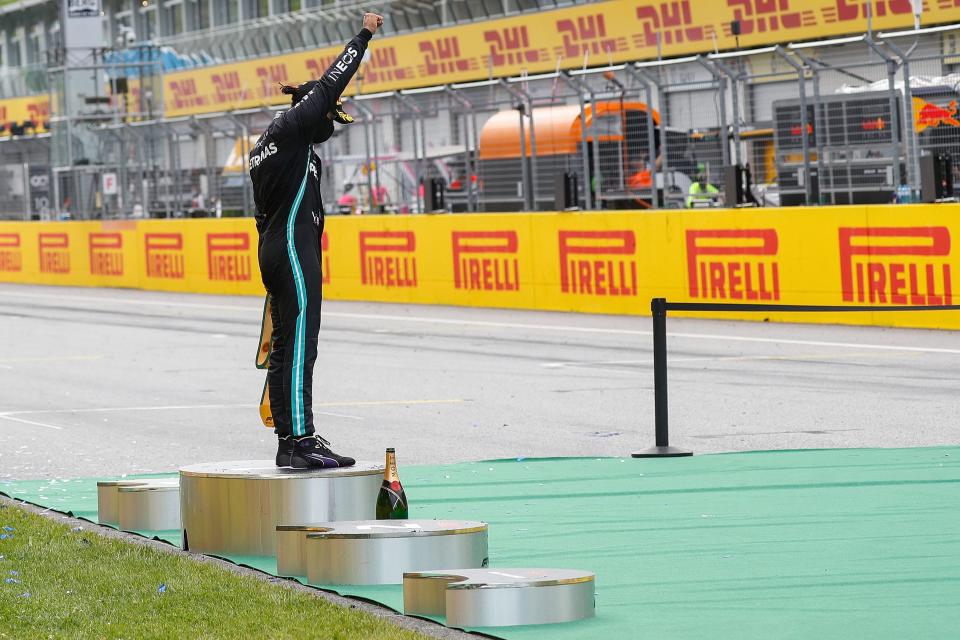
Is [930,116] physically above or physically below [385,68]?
below

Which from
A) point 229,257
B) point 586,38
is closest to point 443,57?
point 586,38

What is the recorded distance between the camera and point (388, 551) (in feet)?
20.3

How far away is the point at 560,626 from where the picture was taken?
550cm

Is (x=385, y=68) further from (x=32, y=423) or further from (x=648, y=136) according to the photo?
(x=32, y=423)

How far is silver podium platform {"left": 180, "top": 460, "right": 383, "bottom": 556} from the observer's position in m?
6.89

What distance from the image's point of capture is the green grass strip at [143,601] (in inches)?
218

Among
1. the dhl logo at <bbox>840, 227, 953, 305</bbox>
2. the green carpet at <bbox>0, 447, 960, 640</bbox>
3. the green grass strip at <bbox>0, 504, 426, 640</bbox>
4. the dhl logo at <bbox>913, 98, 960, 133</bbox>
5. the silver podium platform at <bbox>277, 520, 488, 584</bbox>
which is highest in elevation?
the dhl logo at <bbox>913, 98, 960, 133</bbox>

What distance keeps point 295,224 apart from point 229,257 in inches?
894

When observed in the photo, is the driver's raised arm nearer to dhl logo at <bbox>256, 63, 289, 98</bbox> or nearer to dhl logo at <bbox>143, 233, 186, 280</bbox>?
dhl logo at <bbox>143, 233, 186, 280</bbox>

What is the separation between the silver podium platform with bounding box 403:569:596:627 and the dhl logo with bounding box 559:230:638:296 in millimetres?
16018

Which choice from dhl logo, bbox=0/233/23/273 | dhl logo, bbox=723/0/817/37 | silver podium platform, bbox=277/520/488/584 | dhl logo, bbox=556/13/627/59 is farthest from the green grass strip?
dhl logo, bbox=556/13/627/59

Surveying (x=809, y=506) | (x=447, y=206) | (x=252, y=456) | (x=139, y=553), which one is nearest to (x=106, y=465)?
(x=252, y=456)

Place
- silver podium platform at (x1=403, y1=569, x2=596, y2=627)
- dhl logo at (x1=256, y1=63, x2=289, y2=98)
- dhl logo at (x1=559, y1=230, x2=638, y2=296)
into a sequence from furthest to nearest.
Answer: dhl logo at (x1=256, y1=63, x2=289, y2=98) → dhl logo at (x1=559, y1=230, x2=638, y2=296) → silver podium platform at (x1=403, y1=569, x2=596, y2=627)

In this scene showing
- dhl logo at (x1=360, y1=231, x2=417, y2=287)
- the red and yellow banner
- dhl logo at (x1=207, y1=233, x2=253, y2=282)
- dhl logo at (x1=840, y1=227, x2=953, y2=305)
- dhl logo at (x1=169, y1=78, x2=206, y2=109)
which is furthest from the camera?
the red and yellow banner
